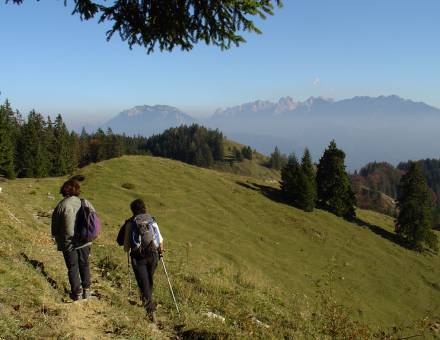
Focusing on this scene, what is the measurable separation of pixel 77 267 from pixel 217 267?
12.6m

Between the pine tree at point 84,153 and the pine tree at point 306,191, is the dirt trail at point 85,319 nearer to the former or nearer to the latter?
the pine tree at point 306,191

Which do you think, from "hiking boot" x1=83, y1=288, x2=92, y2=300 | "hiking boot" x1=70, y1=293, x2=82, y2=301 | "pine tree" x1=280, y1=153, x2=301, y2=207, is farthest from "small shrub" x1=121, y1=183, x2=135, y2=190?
"hiking boot" x1=70, y1=293, x2=82, y2=301

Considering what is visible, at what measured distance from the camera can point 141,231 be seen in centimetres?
974

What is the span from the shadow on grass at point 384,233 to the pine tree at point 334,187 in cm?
200

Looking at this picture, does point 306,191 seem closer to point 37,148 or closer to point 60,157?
point 37,148

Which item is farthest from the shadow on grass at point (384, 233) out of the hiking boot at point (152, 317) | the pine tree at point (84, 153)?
the pine tree at point (84, 153)

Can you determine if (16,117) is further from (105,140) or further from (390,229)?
(390,229)

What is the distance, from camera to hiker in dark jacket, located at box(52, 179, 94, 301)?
9.64 meters

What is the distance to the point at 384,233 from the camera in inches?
2608

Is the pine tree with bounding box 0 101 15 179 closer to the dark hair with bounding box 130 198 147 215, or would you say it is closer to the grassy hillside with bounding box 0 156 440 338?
the grassy hillside with bounding box 0 156 440 338

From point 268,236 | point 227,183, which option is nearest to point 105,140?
point 227,183

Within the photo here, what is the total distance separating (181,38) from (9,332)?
686cm

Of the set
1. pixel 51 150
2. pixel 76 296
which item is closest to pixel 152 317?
pixel 76 296

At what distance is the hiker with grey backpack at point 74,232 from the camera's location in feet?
31.7
